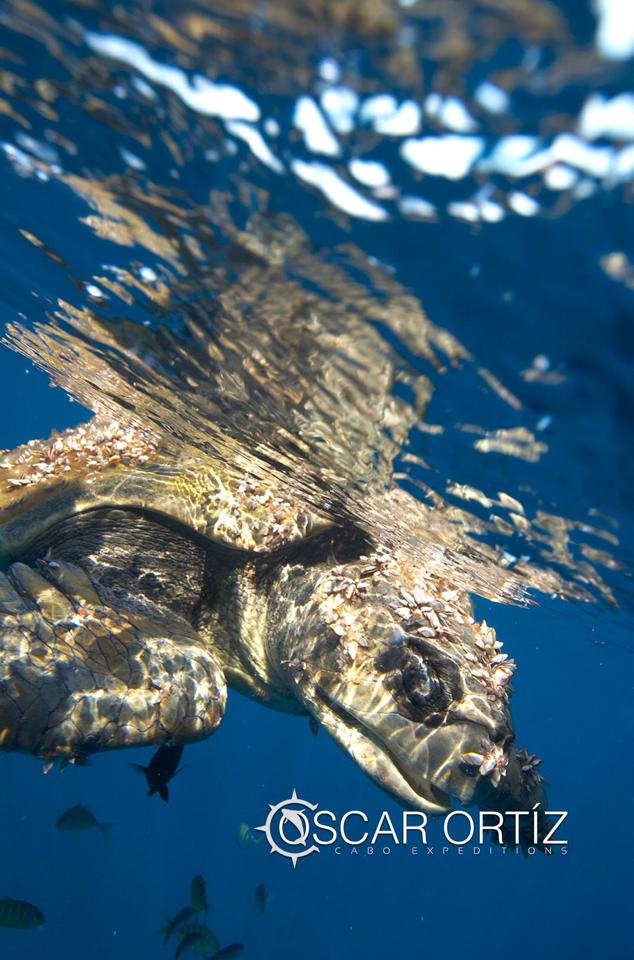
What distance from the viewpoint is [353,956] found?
1211 inches

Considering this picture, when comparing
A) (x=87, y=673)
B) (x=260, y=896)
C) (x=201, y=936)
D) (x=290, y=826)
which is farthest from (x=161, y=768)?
(x=260, y=896)

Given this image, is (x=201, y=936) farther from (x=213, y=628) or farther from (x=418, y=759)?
(x=418, y=759)

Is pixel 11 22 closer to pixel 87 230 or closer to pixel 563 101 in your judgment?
pixel 87 230

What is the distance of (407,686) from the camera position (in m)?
4.94

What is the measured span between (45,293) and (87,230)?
320 cm

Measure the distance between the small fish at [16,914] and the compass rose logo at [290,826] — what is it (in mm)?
4580

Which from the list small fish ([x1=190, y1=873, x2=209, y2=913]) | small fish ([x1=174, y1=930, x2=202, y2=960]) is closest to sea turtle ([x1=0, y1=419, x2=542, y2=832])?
small fish ([x1=190, y1=873, x2=209, y2=913])

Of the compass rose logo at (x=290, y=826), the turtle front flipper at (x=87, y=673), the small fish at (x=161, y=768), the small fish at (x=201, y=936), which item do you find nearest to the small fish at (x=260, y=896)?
the small fish at (x=201, y=936)

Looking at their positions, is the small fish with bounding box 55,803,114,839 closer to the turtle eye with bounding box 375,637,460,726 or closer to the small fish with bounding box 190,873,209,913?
the small fish with bounding box 190,873,209,913

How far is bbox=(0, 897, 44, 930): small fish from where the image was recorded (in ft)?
26.0

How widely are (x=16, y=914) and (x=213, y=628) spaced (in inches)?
225

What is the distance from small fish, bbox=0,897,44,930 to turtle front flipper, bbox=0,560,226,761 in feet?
20.7

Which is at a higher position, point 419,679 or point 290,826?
point 419,679

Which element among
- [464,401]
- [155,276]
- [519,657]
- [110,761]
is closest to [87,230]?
[155,276]
